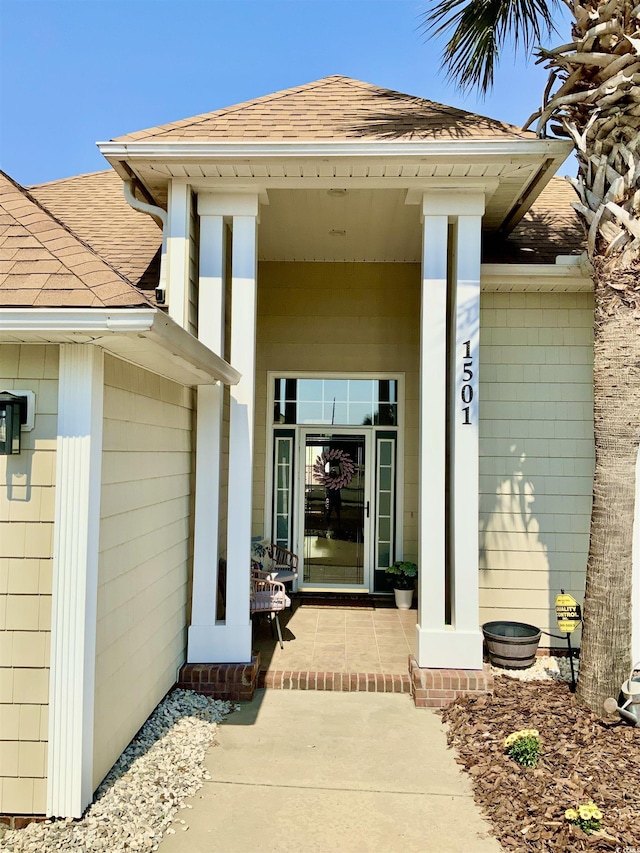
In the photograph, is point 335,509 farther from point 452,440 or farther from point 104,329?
point 104,329

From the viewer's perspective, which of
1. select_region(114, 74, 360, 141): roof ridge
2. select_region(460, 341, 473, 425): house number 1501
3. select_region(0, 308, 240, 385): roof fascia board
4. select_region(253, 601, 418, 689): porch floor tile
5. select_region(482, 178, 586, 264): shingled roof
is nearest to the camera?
select_region(0, 308, 240, 385): roof fascia board

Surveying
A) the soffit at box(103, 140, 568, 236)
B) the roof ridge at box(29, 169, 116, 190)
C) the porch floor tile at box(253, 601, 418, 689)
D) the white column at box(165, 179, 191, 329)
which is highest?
the roof ridge at box(29, 169, 116, 190)

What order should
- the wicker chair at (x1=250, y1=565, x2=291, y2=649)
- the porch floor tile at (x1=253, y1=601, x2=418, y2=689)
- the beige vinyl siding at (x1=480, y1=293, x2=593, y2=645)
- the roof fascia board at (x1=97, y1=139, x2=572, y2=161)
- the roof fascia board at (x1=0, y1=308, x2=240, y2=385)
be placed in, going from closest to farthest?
the roof fascia board at (x1=0, y1=308, x2=240, y2=385) → the roof fascia board at (x1=97, y1=139, x2=572, y2=161) → the porch floor tile at (x1=253, y1=601, x2=418, y2=689) → the wicker chair at (x1=250, y1=565, x2=291, y2=649) → the beige vinyl siding at (x1=480, y1=293, x2=593, y2=645)

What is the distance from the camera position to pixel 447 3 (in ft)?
16.6

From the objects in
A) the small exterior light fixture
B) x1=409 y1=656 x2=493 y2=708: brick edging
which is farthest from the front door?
the small exterior light fixture

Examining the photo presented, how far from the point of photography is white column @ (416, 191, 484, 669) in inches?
186

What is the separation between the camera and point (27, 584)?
2.98 metres

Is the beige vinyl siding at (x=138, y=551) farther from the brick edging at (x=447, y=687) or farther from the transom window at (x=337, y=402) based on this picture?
the transom window at (x=337, y=402)

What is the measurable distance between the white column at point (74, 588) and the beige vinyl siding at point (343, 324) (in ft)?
15.6

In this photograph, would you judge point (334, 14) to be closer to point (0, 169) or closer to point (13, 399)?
point (0, 169)

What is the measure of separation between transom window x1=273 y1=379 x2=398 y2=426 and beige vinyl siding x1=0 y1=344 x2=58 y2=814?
4.95 meters

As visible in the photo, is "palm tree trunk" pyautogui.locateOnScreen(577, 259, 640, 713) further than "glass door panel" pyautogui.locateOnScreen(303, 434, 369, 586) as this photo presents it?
No

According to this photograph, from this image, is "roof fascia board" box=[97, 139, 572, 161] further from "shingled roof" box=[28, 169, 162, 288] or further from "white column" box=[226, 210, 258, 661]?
"shingled roof" box=[28, 169, 162, 288]

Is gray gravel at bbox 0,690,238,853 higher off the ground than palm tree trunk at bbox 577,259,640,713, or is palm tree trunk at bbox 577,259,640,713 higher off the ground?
palm tree trunk at bbox 577,259,640,713
